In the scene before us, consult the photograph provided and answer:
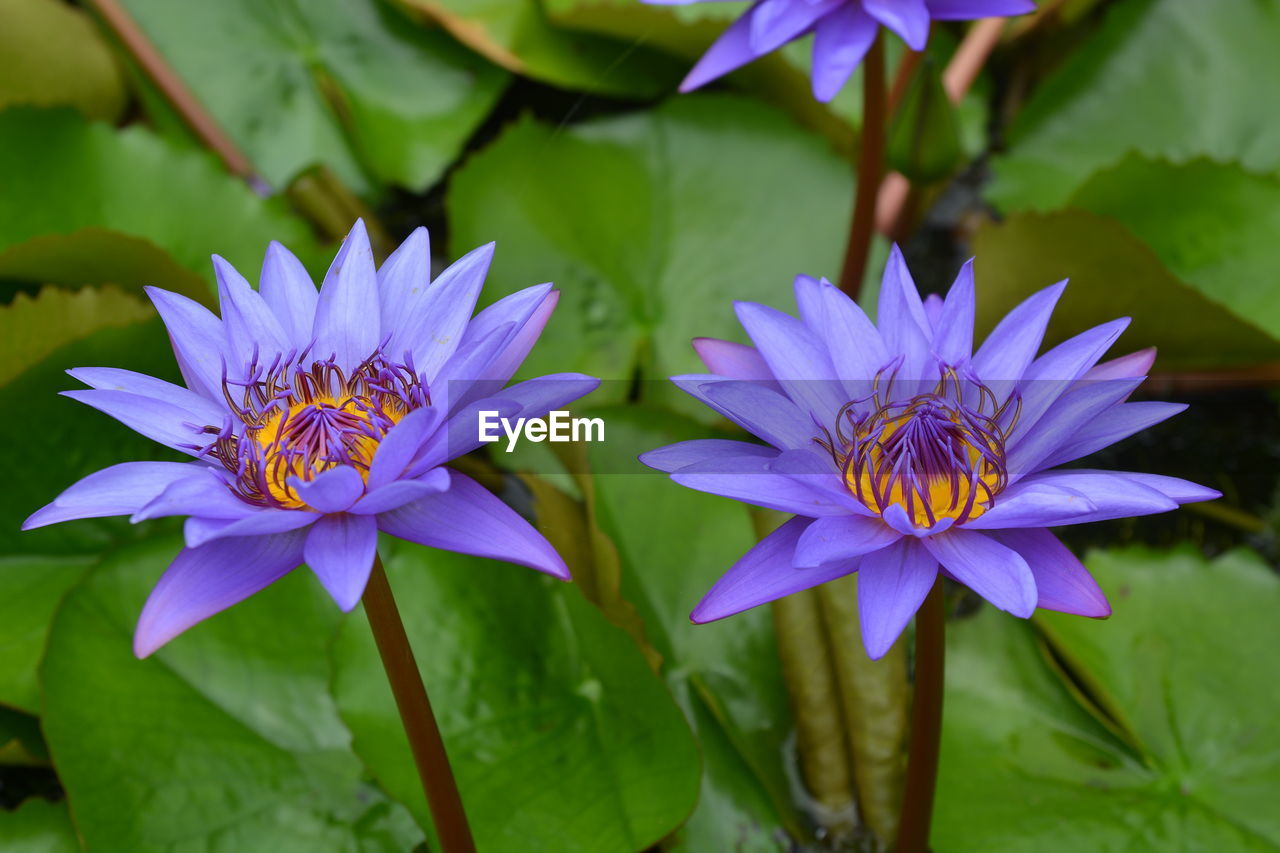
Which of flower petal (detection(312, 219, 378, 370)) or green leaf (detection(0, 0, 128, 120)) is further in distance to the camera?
green leaf (detection(0, 0, 128, 120))

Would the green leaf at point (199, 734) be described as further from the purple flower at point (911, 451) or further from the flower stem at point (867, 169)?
the flower stem at point (867, 169)

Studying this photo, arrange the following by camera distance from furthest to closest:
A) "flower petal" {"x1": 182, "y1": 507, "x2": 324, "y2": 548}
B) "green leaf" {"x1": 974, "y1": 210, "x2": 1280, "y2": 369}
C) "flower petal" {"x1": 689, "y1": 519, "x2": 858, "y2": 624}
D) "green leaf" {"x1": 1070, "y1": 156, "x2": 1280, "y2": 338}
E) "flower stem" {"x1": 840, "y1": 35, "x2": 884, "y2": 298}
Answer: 1. "green leaf" {"x1": 1070, "y1": 156, "x2": 1280, "y2": 338}
2. "green leaf" {"x1": 974, "y1": 210, "x2": 1280, "y2": 369}
3. "flower stem" {"x1": 840, "y1": 35, "x2": 884, "y2": 298}
4. "flower petal" {"x1": 689, "y1": 519, "x2": 858, "y2": 624}
5. "flower petal" {"x1": 182, "y1": 507, "x2": 324, "y2": 548}

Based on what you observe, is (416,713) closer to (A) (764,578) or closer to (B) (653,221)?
(A) (764,578)

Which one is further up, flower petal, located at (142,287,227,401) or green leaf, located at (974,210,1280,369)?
green leaf, located at (974,210,1280,369)

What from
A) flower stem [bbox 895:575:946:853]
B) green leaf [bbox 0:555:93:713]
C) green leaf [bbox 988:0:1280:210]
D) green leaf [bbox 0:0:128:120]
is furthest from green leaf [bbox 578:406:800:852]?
green leaf [bbox 0:0:128:120]

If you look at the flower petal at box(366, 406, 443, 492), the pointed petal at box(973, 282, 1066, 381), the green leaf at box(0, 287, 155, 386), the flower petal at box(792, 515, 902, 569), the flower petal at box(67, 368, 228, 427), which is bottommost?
the flower petal at box(792, 515, 902, 569)

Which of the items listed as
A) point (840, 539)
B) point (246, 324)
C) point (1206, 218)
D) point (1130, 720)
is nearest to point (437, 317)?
point (246, 324)

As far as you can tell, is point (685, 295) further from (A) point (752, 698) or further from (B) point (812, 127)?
(A) point (752, 698)

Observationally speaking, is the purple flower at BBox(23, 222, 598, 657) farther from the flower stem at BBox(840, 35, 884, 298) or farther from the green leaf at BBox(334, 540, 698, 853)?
the flower stem at BBox(840, 35, 884, 298)
